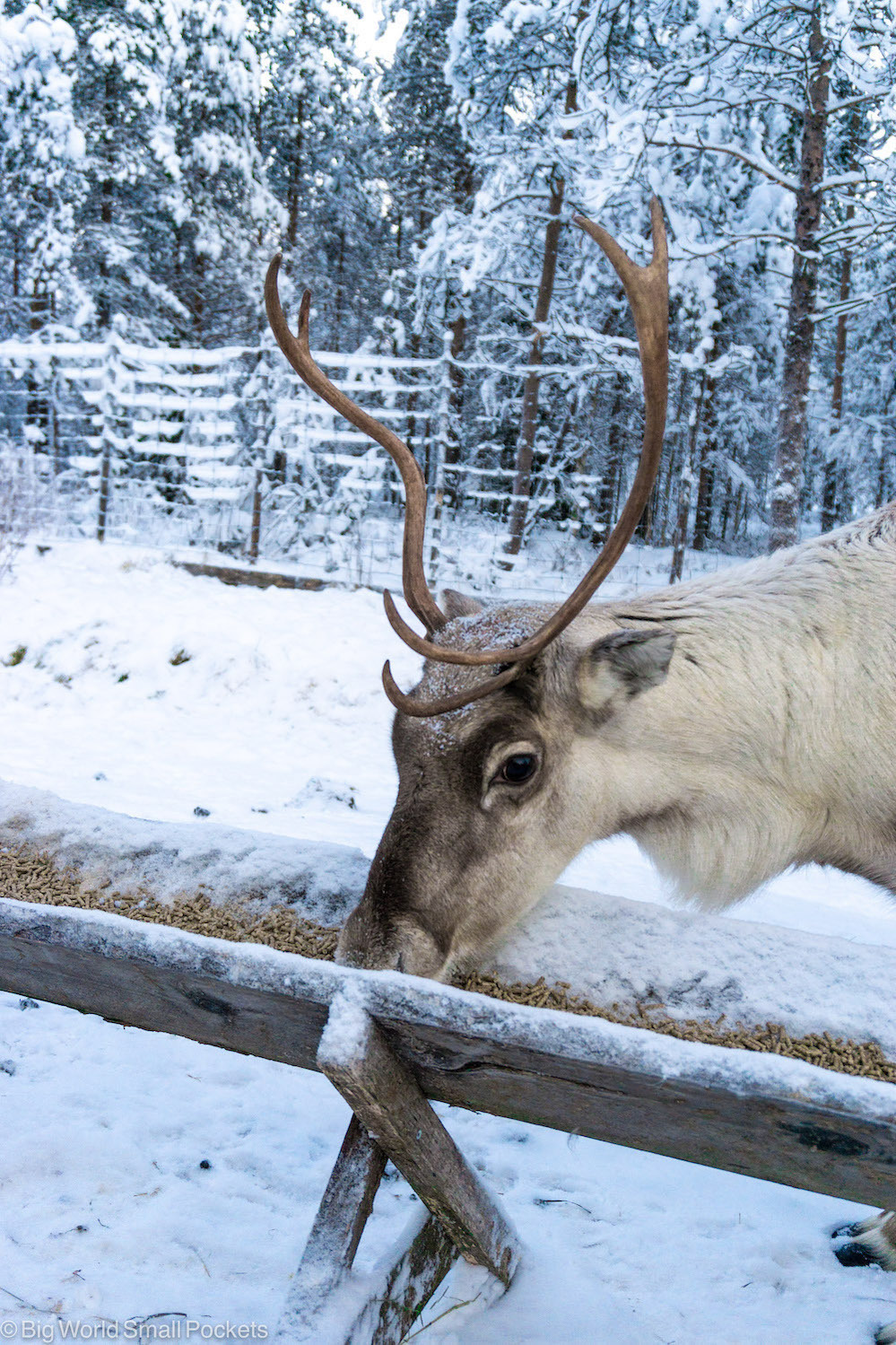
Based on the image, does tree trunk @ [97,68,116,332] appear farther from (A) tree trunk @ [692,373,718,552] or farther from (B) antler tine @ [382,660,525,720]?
(B) antler tine @ [382,660,525,720]

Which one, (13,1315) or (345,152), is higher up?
(345,152)

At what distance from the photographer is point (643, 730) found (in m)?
2.29

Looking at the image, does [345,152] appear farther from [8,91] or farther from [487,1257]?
[487,1257]

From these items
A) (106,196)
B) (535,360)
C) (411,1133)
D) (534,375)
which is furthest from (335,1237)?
(106,196)

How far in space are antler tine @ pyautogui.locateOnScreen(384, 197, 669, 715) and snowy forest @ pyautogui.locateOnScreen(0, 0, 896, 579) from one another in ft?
20.4

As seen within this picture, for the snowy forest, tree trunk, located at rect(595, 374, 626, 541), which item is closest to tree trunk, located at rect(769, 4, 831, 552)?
the snowy forest

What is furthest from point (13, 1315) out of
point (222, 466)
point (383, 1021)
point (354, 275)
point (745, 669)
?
point (354, 275)

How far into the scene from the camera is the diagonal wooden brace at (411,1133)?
1.50 m

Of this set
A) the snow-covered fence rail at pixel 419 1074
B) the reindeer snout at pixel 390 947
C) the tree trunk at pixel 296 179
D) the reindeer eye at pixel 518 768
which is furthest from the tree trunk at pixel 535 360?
the tree trunk at pixel 296 179

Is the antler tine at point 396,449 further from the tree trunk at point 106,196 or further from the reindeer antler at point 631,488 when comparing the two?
the tree trunk at point 106,196

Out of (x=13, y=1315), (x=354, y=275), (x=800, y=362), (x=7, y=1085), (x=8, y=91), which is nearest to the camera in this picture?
(x=13, y=1315)

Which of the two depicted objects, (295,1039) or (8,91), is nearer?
(295,1039)

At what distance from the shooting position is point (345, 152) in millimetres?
20922

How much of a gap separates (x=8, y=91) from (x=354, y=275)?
11590 mm
